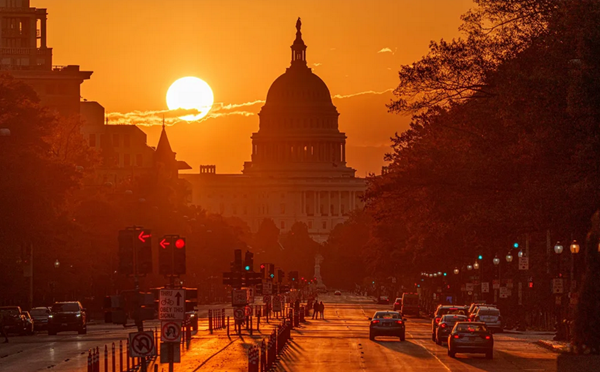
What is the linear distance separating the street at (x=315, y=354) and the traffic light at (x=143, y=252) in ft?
23.8

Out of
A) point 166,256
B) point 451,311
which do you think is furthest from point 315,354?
point 451,311

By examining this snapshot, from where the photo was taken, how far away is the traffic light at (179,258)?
39.9 meters

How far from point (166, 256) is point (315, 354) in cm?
1294

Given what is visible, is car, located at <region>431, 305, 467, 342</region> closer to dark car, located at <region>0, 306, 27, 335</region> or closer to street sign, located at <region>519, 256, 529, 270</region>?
street sign, located at <region>519, 256, 529, 270</region>

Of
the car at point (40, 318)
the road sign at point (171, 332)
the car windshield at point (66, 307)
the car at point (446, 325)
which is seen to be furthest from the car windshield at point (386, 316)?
the road sign at point (171, 332)

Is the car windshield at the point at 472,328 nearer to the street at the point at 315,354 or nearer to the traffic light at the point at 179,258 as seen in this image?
the street at the point at 315,354

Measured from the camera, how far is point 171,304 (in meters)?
35.1

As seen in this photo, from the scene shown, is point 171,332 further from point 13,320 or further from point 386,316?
point 13,320

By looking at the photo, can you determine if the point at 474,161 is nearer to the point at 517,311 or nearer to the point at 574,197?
the point at 574,197

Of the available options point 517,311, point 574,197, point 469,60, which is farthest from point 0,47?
point 574,197

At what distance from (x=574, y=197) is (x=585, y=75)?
6.96m

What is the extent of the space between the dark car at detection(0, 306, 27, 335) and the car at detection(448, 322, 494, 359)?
26.0 m

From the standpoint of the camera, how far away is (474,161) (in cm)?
5453

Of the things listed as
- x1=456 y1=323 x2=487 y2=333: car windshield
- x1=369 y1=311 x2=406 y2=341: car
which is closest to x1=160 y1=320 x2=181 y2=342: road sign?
x1=456 y1=323 x2=487 y2=333: car windshield
